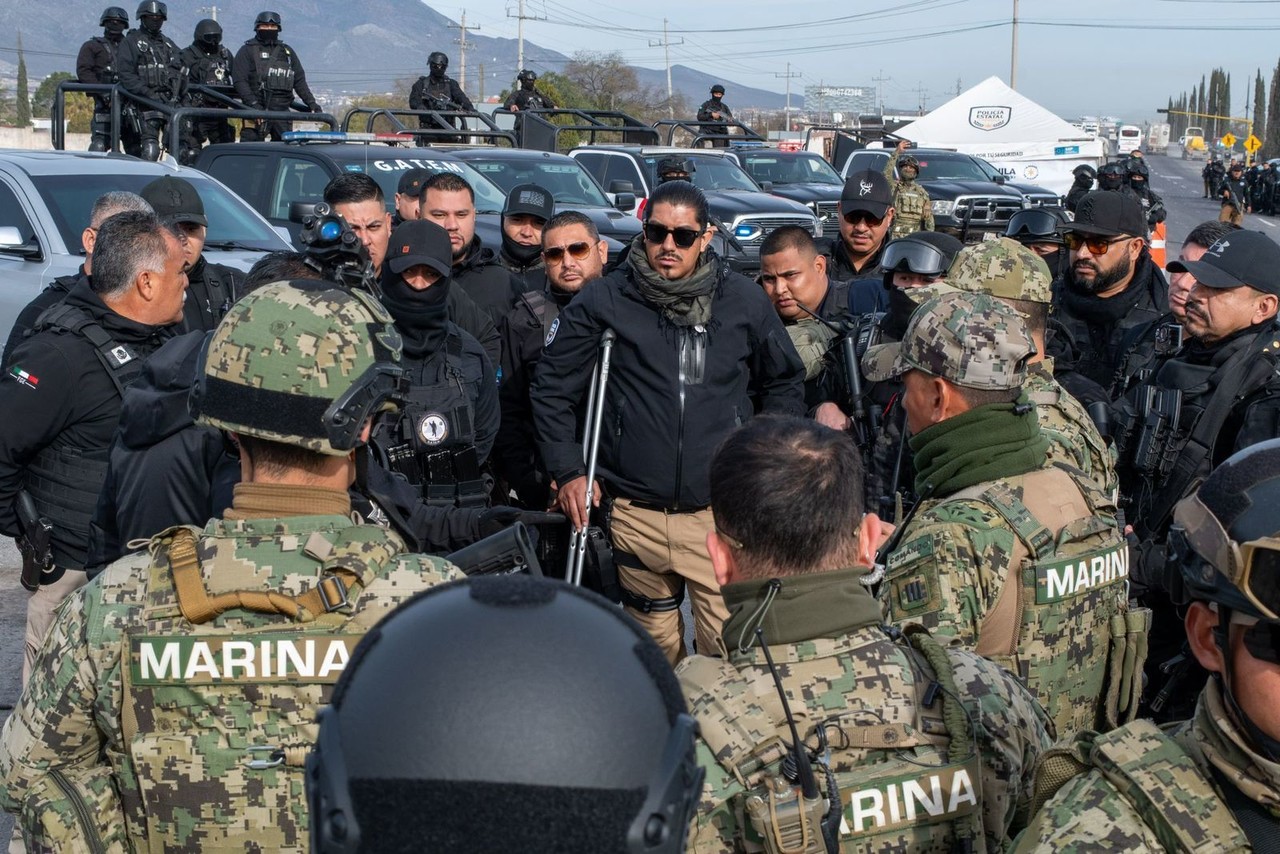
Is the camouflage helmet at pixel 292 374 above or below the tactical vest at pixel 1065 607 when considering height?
above

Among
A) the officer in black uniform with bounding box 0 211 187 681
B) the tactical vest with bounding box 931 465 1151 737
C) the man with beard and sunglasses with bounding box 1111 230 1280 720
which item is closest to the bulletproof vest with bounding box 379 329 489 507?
the officer in black uniform with bounding box 0 211 187 681

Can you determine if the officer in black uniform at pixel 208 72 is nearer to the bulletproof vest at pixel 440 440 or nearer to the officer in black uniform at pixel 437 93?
the officer in black uniform at pixel 437 93

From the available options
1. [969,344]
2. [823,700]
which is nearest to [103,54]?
[969,344]

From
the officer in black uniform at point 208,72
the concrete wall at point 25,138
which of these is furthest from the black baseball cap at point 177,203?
the concrete wall at point 25,138

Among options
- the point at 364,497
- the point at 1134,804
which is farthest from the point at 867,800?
the point at 364,497

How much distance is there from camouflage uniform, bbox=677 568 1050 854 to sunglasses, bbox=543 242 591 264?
3.84 meters

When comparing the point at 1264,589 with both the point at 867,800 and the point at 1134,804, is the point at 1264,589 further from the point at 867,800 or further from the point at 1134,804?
the point at 867,800

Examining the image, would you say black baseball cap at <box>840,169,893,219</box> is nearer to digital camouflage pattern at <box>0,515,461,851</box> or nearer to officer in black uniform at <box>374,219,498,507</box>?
officer in black uniform at <box>374,219,498,507</box>

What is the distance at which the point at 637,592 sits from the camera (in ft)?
15.5

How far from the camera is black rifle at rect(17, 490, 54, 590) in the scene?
13.1 ft

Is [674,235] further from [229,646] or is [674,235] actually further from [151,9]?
[151,9]

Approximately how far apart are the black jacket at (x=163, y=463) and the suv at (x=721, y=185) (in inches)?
480

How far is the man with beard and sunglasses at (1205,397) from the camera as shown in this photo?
13.9 feet

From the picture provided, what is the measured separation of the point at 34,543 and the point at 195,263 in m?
1.78
